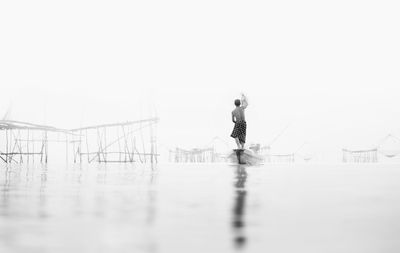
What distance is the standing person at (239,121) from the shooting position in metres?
10.5

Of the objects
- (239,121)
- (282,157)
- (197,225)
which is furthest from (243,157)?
(282,157)

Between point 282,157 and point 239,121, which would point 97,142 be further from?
point 282,157

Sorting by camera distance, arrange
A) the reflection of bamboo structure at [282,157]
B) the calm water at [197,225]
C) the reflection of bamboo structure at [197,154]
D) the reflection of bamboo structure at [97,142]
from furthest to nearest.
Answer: the reflection of bamboo structure at [282,157]
the reflection of bamboo structure at [197,154]
the reflection of bamboo structure at [97,142]
the calm water at [197,225]

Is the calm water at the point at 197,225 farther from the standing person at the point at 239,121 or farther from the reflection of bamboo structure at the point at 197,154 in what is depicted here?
the reflection of bamboo structure at the point at 197,154

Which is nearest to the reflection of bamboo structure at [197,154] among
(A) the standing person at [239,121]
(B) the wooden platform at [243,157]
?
(B) the wooden platform at [243,157]

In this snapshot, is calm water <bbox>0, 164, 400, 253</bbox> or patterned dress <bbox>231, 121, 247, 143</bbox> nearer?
calm water <bbox>0, 164, 400, 253</bbox>

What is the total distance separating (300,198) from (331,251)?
59.0 inches

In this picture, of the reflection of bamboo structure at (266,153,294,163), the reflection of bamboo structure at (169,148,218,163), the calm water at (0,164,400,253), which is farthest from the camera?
the reflection of bamboo structure at (266,153,294,163)

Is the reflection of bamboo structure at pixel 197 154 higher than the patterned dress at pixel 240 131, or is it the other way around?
the patterned dress at pixel 240 131

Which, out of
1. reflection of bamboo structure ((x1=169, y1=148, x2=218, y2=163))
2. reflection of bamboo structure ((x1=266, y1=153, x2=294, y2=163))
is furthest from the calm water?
reflection of bamboo structure ((x1=266, y1=153, x2=294, y2=163))

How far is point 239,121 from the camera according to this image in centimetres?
1055

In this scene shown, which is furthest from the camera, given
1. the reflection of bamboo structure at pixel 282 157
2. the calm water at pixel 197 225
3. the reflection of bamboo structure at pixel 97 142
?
the reflection of bamboo structure at pixel 282 157

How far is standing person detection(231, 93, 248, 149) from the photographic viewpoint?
1053 centimetres

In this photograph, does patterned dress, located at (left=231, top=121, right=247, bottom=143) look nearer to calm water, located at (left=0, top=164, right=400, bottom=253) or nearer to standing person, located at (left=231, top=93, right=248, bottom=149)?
standing person, located at (left=231, top=93, right=248, bottom=149)
